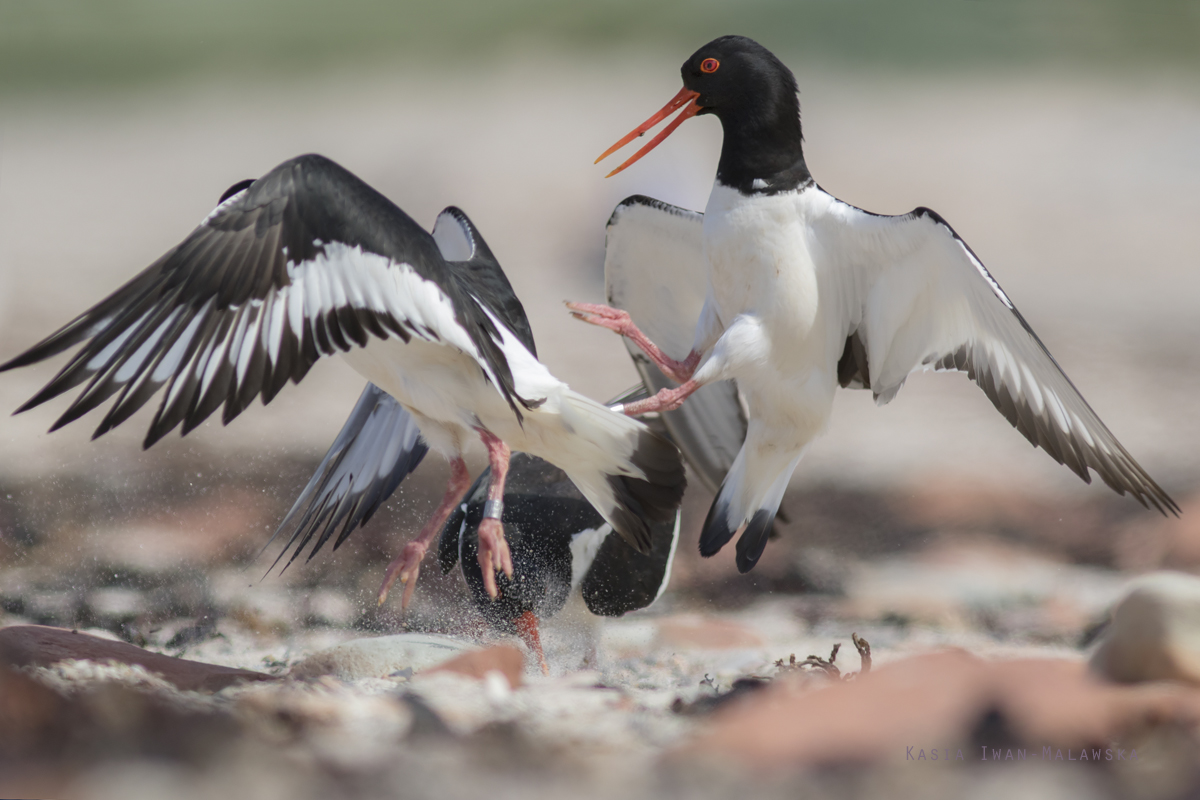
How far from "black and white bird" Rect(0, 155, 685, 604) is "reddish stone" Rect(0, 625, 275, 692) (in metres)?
0.59

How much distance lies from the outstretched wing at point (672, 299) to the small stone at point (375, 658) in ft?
4.93

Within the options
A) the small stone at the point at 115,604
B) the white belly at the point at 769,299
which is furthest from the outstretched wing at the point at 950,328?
the small stone at the point at 115,604

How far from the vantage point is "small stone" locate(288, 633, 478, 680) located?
308 centimetres

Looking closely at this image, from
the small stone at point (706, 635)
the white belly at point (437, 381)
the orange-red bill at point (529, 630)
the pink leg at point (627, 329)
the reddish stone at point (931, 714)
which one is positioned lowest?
the small stone at point (706, 635)

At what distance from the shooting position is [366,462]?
4.09 meters

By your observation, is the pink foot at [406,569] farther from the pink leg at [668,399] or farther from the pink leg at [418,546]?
the pink leg at [668,399]

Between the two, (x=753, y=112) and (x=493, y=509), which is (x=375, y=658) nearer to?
(x=493, y=509)

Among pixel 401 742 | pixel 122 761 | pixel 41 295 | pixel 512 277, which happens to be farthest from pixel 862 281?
pixel 41 295

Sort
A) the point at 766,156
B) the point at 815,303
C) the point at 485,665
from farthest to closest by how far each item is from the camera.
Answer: the point at 815,303
the point at 766,156
the point at 485,665

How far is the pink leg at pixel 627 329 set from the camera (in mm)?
3340

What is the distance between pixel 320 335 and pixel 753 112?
63.2 inches

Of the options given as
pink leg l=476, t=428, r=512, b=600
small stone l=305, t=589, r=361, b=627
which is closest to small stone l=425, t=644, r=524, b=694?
pink leg l=476, t=428, r=512, b=600

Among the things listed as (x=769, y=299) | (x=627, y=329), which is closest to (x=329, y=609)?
(x=627, y=329)

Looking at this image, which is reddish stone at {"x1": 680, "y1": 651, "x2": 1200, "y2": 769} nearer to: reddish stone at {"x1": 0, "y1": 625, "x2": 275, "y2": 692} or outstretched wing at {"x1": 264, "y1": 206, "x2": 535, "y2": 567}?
reddish stone at {"x1": 0, "y1": 625, "x2": 275, "y2": 692}
